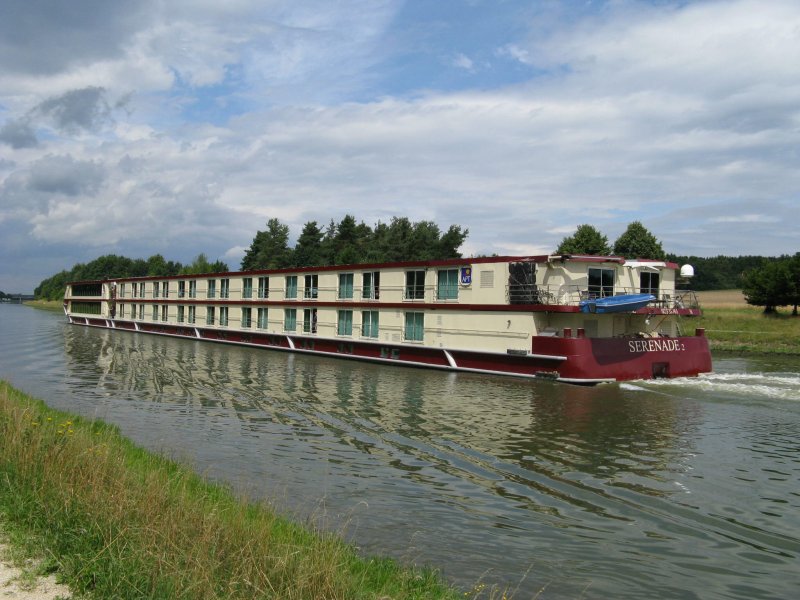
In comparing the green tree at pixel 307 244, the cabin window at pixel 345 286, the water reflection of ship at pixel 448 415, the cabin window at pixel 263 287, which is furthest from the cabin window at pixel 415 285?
the green tree at pixel 307 244

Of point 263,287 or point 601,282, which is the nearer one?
point 601,282

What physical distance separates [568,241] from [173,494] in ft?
203

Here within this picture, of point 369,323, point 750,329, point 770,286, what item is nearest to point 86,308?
point 369,323

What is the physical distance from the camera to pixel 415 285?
106 feet

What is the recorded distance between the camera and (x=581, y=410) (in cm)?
1917

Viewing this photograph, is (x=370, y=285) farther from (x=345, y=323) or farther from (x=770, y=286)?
(x=770, y=286)

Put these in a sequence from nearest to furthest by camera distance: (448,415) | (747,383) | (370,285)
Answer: (448,415)
(747,383)
(370,285)

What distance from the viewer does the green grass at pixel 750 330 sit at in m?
46.8

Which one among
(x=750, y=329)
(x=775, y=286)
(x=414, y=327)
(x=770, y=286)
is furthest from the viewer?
(x=770, y=286)

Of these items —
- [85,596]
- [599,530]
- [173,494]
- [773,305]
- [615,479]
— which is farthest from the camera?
[773,305]

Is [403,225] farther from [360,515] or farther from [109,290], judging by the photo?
[360,515]

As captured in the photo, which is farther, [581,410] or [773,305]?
[773,305]

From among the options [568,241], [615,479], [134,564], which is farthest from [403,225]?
[134,564]

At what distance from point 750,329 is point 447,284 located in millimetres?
35024
